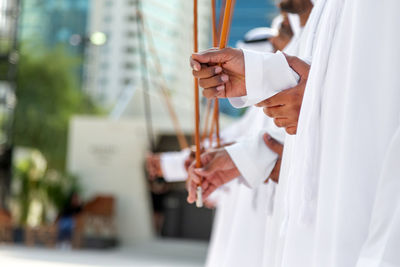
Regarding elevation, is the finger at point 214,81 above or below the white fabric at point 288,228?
above

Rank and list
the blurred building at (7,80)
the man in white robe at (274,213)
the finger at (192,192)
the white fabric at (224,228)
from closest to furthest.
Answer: the man in white robe at (274,213) → the finger at (192,192) → the white fabric at (224,228) → the blurred building at (7,80)

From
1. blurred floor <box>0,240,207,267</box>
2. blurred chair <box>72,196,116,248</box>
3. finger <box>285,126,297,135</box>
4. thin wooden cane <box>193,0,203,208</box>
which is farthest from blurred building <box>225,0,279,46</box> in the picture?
finger <box>285,126,297,135</box>

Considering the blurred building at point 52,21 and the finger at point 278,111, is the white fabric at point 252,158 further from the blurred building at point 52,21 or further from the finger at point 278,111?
the blurred building at point 52,21

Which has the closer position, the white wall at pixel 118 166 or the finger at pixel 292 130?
the finger at pixel 292 130

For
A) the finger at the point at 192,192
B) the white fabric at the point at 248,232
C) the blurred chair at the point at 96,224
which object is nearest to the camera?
the finger at the point at 192,192

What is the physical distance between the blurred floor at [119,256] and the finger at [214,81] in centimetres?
548

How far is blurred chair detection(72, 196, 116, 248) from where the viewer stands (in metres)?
9.03

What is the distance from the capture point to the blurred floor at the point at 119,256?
6.85 meters

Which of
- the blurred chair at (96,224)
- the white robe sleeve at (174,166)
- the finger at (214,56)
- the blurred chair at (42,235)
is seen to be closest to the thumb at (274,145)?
the finger at (214,56)

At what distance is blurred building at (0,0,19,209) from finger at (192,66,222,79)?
867 cm

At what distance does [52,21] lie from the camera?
13.9 meters

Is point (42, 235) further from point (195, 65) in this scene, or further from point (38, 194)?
point (195, 65)

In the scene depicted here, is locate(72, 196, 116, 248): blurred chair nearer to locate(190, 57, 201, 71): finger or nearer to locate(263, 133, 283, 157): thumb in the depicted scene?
locate(263, 133, 283, 157): thumb

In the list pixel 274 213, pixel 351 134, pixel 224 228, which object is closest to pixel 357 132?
pixel 351 134
